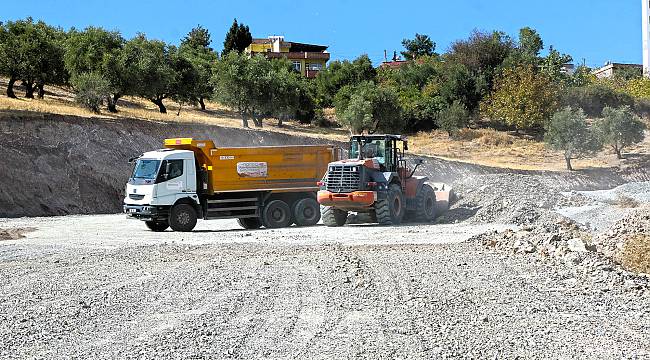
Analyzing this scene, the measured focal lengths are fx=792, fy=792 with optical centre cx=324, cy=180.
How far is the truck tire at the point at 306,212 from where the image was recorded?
26641 millimetres

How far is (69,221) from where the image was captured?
3053 centimetres

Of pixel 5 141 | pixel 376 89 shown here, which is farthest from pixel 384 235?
pixel 376 89

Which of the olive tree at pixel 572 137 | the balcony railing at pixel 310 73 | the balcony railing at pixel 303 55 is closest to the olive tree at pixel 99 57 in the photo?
the olive tree at pixel 572 137

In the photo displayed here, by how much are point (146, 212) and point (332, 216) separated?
588 cm

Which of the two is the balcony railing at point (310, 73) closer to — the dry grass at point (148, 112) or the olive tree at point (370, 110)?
the dry grass at point (148, 112)

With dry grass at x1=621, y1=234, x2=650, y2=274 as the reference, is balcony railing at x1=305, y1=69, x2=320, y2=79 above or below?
above

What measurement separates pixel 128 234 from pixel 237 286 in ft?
40.7

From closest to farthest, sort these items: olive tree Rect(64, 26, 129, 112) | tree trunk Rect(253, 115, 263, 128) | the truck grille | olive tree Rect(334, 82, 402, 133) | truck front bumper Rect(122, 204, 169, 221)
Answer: the truck grille < truck front bumper Rect(122, 204, 169, 221) < olive tree Rect(64, 26, 129, 112) < tree trunk Rect(253, 115, 263, 128) < olive tree Rect(334, 82, 402, 133)

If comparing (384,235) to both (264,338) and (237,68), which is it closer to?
(264,338)

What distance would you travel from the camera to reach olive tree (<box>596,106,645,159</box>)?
2184 inches

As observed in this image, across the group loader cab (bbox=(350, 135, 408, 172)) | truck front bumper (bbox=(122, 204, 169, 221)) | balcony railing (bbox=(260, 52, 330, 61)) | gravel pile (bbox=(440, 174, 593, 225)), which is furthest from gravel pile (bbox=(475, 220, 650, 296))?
balcony railing (bbox=(260, 52, 330, 61))

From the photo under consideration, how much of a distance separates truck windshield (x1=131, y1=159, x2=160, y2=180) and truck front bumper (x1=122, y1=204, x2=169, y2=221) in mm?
924

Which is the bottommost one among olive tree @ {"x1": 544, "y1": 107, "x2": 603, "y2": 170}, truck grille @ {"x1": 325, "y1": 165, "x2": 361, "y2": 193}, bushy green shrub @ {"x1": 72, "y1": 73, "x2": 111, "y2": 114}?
truck grille @ {"x1": 325, "y1": 165, "x2": 361, "y2": 193}

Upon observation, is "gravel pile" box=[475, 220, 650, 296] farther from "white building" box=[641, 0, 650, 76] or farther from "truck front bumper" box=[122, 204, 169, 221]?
"white building" box=[641, 0, 650, 76]
